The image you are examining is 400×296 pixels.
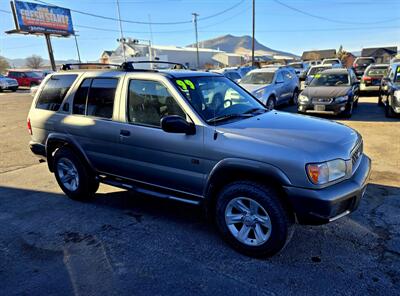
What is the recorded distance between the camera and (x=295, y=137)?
2.94 meters

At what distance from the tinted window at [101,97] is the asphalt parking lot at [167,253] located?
1.37m

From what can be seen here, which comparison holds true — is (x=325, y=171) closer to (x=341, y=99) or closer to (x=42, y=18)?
(x=341, y=99)

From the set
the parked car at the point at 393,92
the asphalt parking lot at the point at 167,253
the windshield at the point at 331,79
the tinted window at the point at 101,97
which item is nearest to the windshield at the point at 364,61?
the windshield at the point at 331,79

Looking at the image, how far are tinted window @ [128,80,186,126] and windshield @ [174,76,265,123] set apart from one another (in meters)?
0.19

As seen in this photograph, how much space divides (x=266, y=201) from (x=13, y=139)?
29.1ft

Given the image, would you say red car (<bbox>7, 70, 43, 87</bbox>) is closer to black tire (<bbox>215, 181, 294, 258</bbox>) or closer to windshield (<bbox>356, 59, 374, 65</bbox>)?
windshield (<bbox>356, 59, 374, 65</bbox>)

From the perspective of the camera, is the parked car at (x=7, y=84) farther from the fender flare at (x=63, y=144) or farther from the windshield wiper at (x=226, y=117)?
the windshield wiper at (x=226, y=117)

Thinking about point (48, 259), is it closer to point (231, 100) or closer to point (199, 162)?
point (199, 162)

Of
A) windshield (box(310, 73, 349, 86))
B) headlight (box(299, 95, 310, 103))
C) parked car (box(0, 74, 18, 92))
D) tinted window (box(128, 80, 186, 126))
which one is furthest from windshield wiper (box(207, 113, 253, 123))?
parked car (box(0, 74, 18, 92))

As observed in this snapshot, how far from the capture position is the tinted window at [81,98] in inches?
166

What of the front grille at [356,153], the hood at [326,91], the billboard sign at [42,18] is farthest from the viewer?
the billboard sign at [42,18]

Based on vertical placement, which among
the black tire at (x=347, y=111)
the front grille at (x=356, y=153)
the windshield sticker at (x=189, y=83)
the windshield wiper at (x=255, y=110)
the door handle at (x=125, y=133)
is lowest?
the black tire at (x=347, y=111)

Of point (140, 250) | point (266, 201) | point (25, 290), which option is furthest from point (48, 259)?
point (266, 201)

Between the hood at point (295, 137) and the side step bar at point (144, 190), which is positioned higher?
the hood at point (295, 137)
